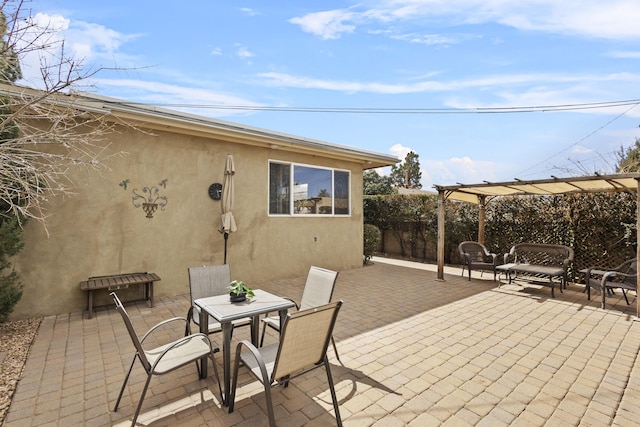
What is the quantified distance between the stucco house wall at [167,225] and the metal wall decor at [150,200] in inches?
2.8

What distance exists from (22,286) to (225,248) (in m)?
3.32

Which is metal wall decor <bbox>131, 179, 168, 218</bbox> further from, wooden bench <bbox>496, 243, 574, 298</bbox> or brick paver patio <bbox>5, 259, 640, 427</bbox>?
wooden bench <bbox>496, 243, 574, 298</bbox>

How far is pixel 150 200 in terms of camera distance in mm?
6012

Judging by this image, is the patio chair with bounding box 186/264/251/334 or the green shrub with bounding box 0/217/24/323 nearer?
the patio chair with bounding box 186/264/251/334

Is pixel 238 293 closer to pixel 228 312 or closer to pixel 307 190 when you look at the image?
Result: pixel 228 312

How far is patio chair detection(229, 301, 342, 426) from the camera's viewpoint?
215cm

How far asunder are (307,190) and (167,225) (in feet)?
12.5

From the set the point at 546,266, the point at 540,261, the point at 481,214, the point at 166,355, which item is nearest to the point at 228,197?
the point at 166,355

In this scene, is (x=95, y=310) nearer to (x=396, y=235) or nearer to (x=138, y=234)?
(x=138, y=234)

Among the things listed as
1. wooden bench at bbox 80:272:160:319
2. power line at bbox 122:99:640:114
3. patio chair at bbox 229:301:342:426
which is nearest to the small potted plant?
patio chair at bbox 229:301:342:426

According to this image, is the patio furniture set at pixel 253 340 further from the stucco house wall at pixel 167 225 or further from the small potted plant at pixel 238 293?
the stucco house wall at pixel 167 225

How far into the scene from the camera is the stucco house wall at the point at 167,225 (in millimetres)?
5102

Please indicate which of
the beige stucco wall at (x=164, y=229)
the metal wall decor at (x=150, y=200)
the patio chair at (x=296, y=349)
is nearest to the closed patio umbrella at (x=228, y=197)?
the beige stucco wall at (x=164, y=229)

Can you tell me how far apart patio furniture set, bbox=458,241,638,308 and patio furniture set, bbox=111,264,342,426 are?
598 centimetres
